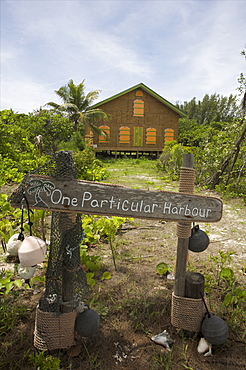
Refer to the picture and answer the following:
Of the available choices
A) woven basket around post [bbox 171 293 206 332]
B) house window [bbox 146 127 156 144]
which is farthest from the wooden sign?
house window [bbox 146 127 156 144]

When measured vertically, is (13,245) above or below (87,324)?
above

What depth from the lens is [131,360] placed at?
2008 millimetres

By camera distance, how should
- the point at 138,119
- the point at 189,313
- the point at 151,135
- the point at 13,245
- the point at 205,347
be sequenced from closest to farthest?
the point at 205,347 < the point at 189,313 < the point at 13,245 < the point at 138,119 < the point at 151,135

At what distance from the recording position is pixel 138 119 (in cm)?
2170

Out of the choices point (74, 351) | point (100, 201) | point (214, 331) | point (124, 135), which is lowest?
point (74, 351)

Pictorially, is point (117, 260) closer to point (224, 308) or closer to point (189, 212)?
point (224, 308)

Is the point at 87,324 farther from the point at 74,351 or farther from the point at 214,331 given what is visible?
the point at 214,331

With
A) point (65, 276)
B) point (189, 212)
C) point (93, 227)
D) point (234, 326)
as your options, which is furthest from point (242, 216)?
point (65, 276)

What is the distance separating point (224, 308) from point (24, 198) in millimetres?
2035

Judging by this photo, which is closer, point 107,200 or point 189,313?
point 107,200

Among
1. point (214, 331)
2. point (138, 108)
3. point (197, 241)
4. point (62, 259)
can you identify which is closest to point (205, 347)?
point (214, 331)

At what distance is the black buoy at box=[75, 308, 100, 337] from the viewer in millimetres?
2021

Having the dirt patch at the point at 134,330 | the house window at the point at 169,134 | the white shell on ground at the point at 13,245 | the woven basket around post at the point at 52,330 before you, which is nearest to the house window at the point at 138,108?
the house window at the point at 169,134

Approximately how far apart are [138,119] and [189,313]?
2050cm
